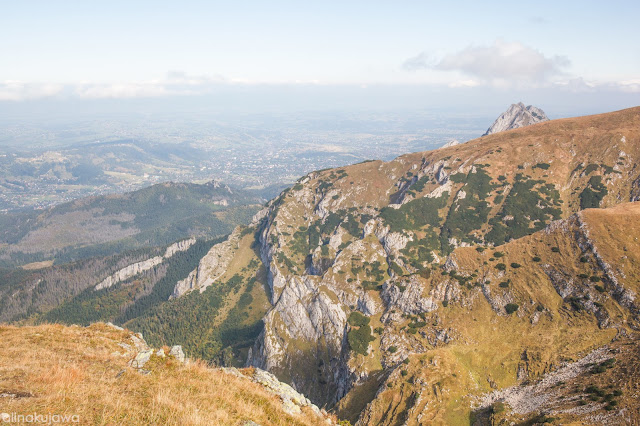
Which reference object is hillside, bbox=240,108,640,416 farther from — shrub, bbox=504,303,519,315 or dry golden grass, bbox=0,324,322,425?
dry golden grass, bbox=0,324,322,425

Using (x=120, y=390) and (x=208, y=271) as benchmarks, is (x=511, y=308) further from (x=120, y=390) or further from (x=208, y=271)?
(x=208, y=271)

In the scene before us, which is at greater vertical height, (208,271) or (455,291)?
(455,291)

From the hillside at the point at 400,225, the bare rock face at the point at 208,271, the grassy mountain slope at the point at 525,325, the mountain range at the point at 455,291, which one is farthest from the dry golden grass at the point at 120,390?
the bare rock face at the point at 208,271

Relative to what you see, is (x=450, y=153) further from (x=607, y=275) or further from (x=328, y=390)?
(x=328, y=390)

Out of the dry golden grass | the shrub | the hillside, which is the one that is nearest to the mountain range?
the shrub

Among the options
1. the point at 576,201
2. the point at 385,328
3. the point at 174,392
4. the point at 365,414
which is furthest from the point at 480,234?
the point at 174,392

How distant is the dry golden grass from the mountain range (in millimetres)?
41770

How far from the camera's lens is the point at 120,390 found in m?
19.2

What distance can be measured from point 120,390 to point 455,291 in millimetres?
76056

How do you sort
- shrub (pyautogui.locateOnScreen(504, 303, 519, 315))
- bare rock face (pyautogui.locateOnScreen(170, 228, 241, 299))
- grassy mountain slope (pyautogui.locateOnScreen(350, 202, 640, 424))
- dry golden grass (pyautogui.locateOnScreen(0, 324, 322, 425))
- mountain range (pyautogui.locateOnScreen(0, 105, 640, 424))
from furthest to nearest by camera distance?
bare rock face (pyautogui.locateOnScreen(170, 228, 241, 299)) → shrub (pyautogui.locateOnScreen(504, 303, 519, 315)) → mountain range (pyautogui.locateOnScreen(0, 105, 640, 424)) → grassy mountain slope (pyautogui.locateOnScreen(350, 202, 640, 424)) → dry golden grass (pyautogui.locateOnScreen(0, 324, 322, 425))

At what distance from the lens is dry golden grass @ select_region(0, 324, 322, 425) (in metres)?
15.4

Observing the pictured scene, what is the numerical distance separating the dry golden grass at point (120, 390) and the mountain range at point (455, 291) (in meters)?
41.8

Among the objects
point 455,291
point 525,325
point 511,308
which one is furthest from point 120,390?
point 455,291

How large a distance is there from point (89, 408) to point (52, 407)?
1.44 m
